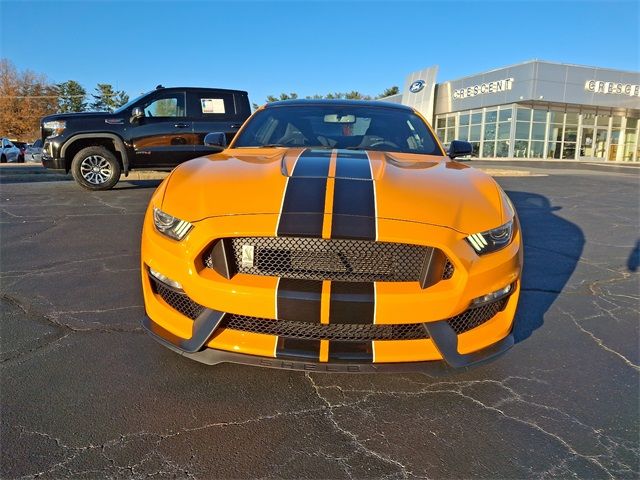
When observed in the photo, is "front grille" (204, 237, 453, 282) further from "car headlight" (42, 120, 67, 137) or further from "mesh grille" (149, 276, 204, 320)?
"car headlight" (42, 120, 67, 137)

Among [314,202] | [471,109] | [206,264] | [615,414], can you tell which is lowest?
[615,414]

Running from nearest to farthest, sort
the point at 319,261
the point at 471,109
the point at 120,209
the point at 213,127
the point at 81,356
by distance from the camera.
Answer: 1. the point at 319,261
2. the point at 81,356
3. the point at 120,209
4. the point at 213,127
5. the point at 471,109

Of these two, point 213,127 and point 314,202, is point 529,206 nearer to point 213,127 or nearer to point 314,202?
point 213,127

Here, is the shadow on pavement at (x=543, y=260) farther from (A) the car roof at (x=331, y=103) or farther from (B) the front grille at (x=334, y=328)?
(A) the car roof at (x=331, y=103)

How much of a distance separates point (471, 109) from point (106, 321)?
35258mm

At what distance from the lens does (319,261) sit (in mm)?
2066

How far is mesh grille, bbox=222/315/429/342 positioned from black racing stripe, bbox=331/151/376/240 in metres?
0.41

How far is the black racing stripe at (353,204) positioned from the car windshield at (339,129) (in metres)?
1.03

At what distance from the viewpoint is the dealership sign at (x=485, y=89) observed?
30.1 m

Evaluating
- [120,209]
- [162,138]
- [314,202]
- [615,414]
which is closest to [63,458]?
[314,202]

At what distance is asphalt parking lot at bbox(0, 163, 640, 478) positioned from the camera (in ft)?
5.94

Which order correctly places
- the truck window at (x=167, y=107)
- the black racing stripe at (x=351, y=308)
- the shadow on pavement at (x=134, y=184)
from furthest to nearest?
the shadow on pavement at (x=134, y=184) → the truck window at (x=167, y=107) → the black racing stripe at (x=351, y=308)

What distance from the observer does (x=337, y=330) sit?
78.7 inches

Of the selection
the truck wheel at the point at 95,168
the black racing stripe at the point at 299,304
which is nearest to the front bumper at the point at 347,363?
the black racing stripe at the point at 299,304
